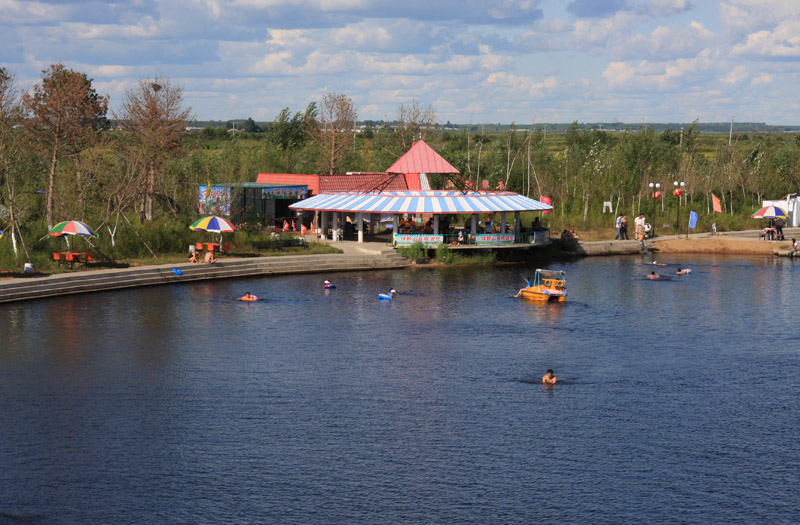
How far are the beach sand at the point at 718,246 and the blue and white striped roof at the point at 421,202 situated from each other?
11.7 m

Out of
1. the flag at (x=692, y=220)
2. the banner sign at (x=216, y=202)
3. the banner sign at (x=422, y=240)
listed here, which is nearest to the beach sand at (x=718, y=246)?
Result: the flag at (x=692, y=220)

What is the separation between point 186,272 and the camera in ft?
173

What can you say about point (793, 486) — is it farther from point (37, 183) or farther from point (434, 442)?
point (37, 183)

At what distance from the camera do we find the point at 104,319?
4084 centimetres

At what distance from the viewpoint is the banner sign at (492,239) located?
65.1m

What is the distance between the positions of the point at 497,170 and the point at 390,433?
2954 inches

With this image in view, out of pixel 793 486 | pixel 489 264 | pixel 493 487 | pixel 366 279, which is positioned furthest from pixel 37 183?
pixel 793 486

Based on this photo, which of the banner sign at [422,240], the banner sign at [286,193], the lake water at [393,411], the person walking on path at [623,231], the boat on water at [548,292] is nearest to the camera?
the lake water at [393,411]

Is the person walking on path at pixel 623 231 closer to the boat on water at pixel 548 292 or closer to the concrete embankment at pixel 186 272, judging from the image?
the concrete embankment at pixel 186 272

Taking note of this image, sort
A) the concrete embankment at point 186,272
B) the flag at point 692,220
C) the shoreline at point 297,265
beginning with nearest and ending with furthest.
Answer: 1. the concrete embankment at point 186,272
2. the shoreline at point 297,265
3. the flag at point 692,220

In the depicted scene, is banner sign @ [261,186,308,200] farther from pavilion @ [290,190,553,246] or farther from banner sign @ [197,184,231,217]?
banner sign @ [197,184,231,217]

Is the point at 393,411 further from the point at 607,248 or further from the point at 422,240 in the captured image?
the point at 607,248

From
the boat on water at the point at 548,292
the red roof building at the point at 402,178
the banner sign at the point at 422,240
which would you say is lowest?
the boat on water at the point at 548,292

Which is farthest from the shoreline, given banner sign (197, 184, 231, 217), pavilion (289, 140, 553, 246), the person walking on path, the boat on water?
the boat on water
